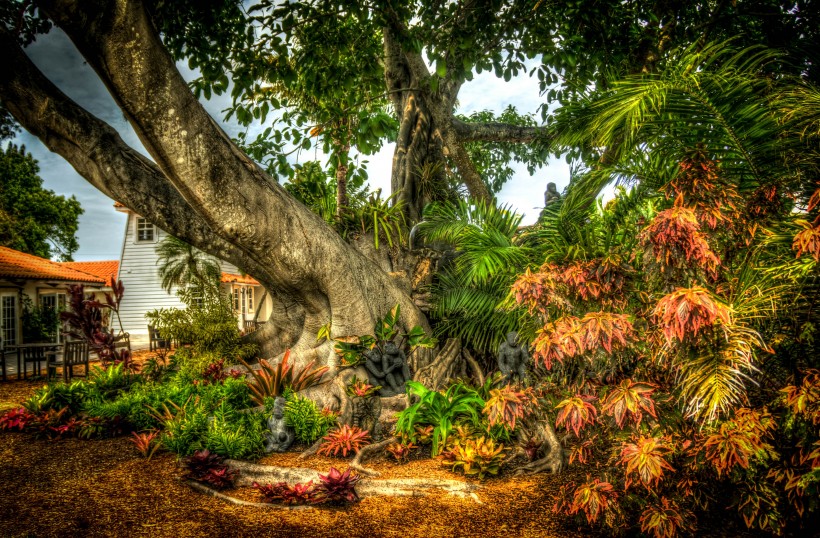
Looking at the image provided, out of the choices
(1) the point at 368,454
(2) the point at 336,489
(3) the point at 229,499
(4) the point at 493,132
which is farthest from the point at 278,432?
(4) the point at 493,132

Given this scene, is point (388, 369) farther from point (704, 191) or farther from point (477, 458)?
point (704, 191)

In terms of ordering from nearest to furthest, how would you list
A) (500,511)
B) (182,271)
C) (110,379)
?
(500,511) < (110,379) < (182,271)

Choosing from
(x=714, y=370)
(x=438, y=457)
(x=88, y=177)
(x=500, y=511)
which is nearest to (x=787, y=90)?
(x=714, y=370)

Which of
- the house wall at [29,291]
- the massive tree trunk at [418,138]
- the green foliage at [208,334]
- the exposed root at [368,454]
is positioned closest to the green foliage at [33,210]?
the house wall at [29,291]

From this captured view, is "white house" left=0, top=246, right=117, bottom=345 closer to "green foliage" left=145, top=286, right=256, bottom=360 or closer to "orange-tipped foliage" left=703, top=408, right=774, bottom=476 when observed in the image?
"green foliage" left=145, top=286, right=256, bottom=360

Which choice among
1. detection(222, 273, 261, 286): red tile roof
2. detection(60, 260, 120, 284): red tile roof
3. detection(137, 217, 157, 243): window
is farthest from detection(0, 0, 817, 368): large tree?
detection(60, 260, 120, 284): red tile roof

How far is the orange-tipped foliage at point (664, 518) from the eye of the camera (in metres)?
2.43

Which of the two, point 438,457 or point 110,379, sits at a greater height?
point 110,379

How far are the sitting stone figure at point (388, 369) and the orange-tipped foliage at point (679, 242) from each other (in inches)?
145

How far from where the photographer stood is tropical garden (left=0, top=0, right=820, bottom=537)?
2.35 meters

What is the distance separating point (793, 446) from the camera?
2383mm

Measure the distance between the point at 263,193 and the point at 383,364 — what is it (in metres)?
2.36

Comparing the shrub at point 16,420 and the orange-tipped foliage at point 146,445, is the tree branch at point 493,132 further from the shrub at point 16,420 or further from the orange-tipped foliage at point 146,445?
the shrub at point 16,420

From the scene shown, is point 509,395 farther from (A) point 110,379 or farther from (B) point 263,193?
(A) point 110,379
